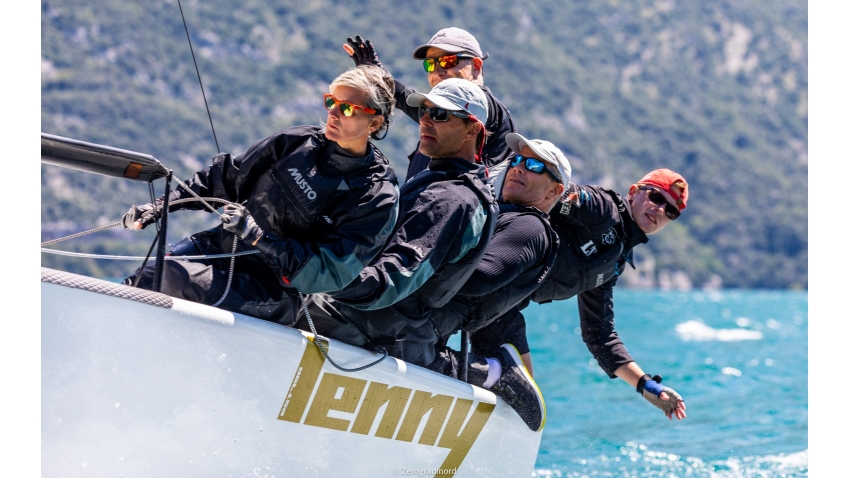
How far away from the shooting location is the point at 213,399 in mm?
3580

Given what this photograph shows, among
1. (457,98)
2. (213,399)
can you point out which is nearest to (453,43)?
(457,98)

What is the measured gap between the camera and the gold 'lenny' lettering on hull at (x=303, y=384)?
12.4 ft

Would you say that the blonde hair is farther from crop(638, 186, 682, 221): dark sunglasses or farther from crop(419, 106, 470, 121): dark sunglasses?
crop(638, 186, 682, 221): dark sunglasses

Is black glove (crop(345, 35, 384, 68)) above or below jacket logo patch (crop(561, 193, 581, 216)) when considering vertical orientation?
above

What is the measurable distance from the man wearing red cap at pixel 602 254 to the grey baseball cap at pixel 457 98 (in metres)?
0.75

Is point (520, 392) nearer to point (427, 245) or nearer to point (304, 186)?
point (427, 245)

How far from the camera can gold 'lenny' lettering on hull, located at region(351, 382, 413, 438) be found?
4047mm

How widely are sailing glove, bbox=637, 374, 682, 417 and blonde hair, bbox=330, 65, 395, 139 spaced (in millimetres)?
2216

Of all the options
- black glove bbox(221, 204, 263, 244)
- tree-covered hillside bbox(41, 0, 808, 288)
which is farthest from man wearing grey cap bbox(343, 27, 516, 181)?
tree-covered hillside bbox(41, 0, 808, 288)

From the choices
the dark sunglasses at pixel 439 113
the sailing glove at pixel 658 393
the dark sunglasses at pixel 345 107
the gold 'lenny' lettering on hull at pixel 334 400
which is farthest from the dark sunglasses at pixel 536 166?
the sailing glove at pixel 658 393

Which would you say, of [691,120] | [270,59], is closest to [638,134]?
[691,120]

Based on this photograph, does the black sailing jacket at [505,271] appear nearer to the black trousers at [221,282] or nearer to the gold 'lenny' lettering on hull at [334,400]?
the gold 'lenny' lettering on hull at [334,400]
